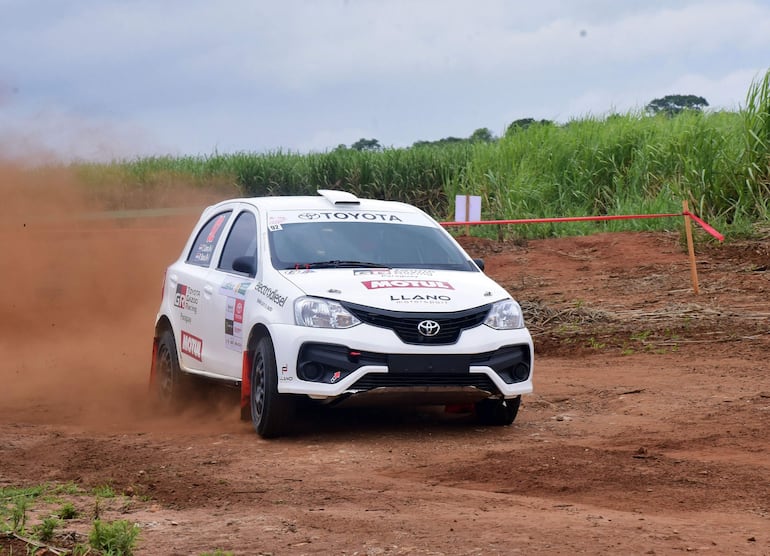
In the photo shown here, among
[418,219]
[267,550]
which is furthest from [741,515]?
[418,219]

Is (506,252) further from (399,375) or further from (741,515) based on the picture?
(741,515)

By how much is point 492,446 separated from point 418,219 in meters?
2.45

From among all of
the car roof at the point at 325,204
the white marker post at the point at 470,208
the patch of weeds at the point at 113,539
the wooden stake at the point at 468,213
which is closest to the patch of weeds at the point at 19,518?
the patch of weeds at the point at 113,539

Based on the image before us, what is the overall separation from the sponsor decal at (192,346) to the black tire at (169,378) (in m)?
0.19

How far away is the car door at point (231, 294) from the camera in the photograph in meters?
9.84

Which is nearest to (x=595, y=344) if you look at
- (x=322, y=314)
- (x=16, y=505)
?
(x=322, y=314)

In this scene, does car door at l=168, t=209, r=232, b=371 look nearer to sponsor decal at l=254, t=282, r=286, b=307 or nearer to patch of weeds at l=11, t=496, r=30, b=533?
sponsor decal at l=254, t=282, r=286, b=307

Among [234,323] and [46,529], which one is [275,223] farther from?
[46,529]

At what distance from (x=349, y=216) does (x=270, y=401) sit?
6.42ft

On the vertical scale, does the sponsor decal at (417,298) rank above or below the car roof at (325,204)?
below

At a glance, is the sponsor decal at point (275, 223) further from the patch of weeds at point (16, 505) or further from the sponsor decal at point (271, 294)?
the patch of weeds at point (16, 505)

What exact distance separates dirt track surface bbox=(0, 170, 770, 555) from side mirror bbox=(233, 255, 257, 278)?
1190 millimetres

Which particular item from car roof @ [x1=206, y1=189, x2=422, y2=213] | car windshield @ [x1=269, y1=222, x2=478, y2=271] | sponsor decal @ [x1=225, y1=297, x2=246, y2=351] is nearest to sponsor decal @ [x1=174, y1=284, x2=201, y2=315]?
sponsor decal @ [x1=225, y1=297, x2=246, y2=351]

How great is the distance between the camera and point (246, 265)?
981cm
